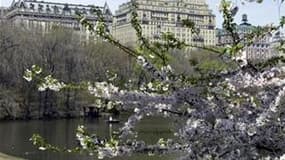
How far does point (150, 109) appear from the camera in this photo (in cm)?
337

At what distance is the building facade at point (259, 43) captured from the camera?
3515 mm

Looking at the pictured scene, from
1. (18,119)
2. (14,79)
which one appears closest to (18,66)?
(14,79)

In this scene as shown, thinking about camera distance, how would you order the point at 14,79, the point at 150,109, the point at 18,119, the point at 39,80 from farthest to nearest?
1. the point at 14,79
2. the point at 18,119
3. the point at 39,80
4. the point at 150,109

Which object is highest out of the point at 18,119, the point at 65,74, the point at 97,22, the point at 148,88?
the point at 97,22

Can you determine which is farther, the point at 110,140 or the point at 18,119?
the point at 18,119

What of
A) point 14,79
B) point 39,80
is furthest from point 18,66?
point 39,80

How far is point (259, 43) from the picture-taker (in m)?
3.69

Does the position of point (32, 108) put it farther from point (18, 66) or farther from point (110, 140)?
point (110, 140)

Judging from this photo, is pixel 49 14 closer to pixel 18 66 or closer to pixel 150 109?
pixel 18 66

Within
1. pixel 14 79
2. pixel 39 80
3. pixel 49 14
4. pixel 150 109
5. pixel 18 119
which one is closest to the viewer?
pixel 150 109

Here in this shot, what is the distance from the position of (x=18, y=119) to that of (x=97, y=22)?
1955 inches

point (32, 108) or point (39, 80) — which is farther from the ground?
point (39, 80)

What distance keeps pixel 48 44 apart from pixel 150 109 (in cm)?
5404

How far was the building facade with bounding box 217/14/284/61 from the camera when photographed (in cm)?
351
